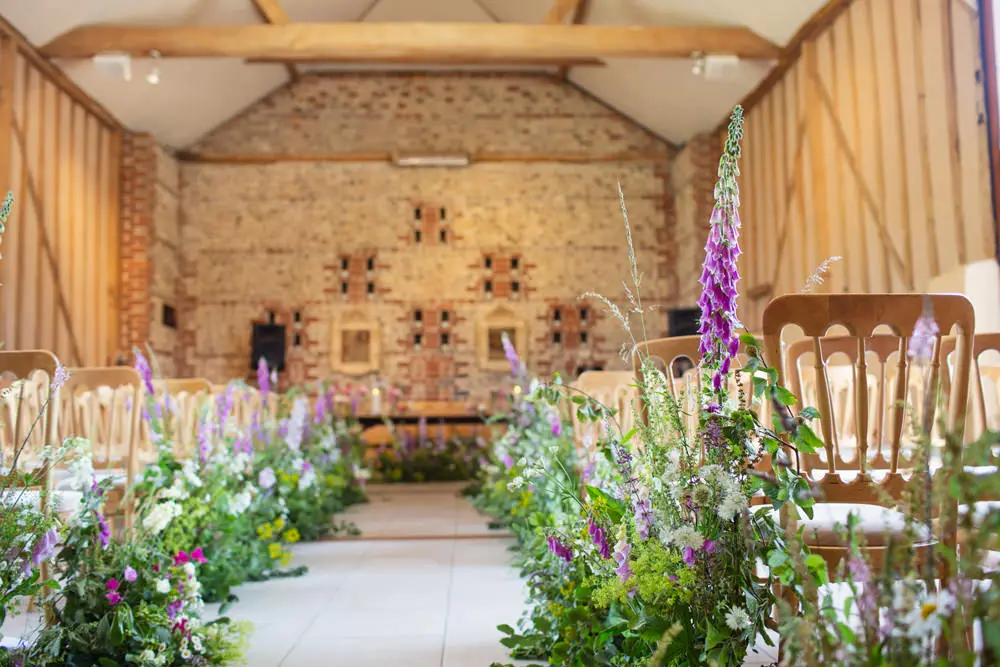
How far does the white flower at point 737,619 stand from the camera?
138 centimetres

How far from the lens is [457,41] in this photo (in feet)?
27.7

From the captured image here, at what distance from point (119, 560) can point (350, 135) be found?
10166mm

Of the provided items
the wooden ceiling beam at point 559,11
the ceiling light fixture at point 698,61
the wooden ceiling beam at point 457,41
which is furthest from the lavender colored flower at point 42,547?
the wooden ceiling beam at point 559,11

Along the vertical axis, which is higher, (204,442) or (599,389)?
(599,389)

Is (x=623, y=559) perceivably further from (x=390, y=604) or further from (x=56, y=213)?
(x=56, y=213)

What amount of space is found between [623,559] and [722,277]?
1.94ft

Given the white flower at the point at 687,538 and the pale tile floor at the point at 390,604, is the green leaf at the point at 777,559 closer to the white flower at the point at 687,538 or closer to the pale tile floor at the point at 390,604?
the white flower at the point at 687,538

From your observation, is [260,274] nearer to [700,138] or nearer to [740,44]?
[700,138]

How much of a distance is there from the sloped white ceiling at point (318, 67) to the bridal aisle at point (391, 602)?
18.7 ft

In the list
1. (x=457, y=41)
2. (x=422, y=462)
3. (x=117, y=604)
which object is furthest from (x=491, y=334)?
(x=117, y=604)

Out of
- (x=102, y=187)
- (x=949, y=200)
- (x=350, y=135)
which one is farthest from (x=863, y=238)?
(x=102, y=187)

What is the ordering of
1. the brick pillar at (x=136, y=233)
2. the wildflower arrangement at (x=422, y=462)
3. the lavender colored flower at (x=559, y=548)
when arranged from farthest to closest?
the brick pillar at (x=136, y=233), the wildflower arrangement at (x=422, y=462), the lavender colored flower at (x=559, y=548)

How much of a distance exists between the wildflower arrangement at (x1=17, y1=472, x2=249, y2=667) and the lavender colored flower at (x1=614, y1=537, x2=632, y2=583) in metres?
1.18

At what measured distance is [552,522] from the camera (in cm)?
292
